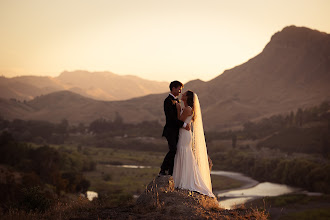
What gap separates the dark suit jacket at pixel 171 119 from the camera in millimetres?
10742

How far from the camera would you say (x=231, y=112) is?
186 metres

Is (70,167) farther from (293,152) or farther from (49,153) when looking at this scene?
(293,152)

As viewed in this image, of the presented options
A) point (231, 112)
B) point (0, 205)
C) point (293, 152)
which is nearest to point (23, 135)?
point (293, 152)

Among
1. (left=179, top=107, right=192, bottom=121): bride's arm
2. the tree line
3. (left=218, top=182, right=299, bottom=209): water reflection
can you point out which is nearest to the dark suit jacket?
(left=179, top=107, right=192, bottom=121): bride's arm

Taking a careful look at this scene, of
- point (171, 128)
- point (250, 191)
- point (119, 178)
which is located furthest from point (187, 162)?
point (119, 178)

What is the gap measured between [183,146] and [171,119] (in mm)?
974

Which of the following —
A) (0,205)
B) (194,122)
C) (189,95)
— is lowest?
(0,205)

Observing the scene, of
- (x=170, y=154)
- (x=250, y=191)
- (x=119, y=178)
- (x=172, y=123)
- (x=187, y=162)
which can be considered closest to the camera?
(x=170, y=154)

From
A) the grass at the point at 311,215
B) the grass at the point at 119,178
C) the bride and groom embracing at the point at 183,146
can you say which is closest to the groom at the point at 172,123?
the bride and groom embracing at the point at 183,146

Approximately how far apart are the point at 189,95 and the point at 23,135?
115 meters

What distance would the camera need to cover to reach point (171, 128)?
10945 millimetres

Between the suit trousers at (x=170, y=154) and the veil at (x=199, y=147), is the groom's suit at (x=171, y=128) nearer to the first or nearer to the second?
the suit trousers at (x=170, y=154)

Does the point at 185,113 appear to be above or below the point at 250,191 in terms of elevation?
above

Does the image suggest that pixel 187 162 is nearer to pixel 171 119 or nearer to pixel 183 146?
pixel 183 146
